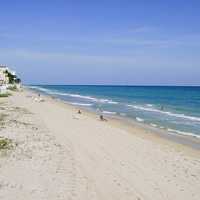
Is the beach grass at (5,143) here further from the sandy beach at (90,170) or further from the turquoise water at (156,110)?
the turquoise water at (156,110)

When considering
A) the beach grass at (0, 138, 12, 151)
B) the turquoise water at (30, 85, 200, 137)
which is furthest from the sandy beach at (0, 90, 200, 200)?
the turquoise water at (30, 85, 200, 137)

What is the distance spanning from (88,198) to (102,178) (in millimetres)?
1862

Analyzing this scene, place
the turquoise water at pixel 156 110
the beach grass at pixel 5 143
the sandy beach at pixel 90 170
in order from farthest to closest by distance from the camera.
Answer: the turquoise water at pixel 156 110, the beach grass at pixel 5 143, the sandy beach at pixel 90 170

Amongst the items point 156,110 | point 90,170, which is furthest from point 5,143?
point 156,110

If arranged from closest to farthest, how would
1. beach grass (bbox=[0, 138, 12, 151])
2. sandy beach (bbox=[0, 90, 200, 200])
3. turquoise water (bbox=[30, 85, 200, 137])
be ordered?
sandy beach (bbox=[0, 90, 200, 200])
beach grass (bbox=[0, 138, 12, 151])
turquoise water (bbox=[30, 85, 200, 137])

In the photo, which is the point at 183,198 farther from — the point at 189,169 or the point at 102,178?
the point at 189,169

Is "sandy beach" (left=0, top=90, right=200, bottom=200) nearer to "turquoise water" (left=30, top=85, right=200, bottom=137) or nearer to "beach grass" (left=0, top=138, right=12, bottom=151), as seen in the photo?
"beach grass" (left=0, top=138, right=12, bottom=151)

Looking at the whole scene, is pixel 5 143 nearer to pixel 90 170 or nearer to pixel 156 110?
pixel 90 170

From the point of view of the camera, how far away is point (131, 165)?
1287 centimetres

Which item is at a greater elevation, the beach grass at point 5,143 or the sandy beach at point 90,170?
the beach grass at point 5,143

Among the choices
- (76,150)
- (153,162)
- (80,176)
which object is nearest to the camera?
(80,176)

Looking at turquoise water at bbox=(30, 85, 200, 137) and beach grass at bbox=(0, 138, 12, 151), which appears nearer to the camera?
beach grass at bbox=(0, 138, 12, 151)

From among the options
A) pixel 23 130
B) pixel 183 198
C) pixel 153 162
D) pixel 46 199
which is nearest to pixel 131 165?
pixel 153 162

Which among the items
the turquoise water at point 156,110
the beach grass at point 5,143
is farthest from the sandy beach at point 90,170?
the turquoise water at point 156,110
